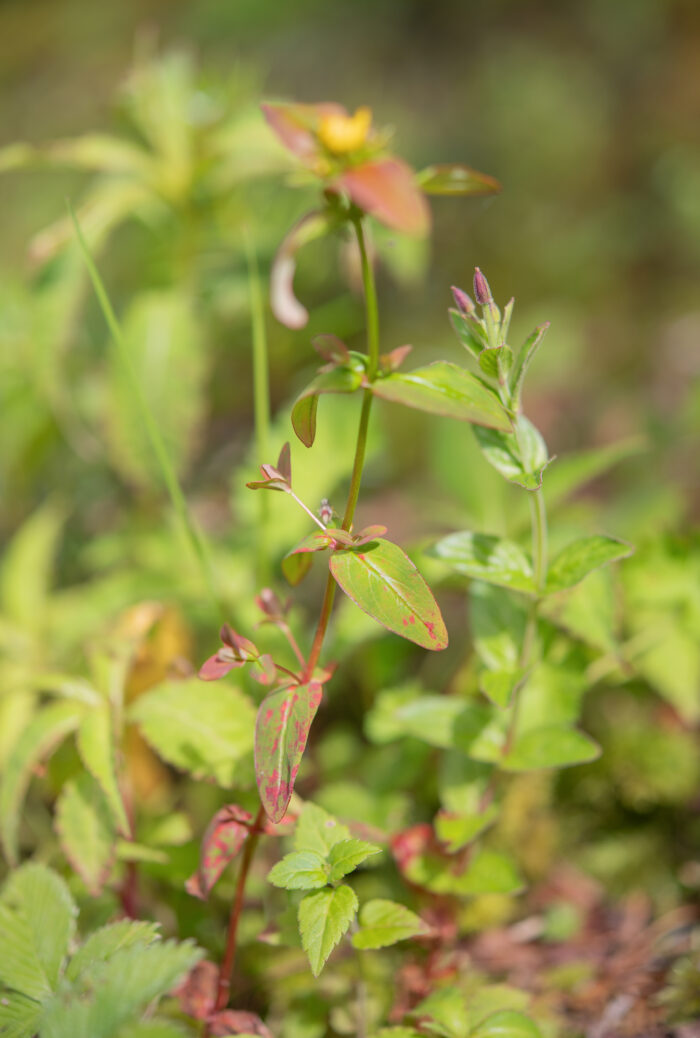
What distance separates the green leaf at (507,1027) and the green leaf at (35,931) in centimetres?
42

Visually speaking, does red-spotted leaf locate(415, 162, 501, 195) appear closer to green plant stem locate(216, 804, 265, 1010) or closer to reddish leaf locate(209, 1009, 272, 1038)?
green plant stem locate(216, 804, 265, 1010)

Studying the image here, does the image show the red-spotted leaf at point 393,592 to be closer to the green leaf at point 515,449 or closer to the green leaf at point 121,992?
the green leaf at point 515,449

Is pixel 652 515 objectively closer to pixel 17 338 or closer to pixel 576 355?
pixel 576 355

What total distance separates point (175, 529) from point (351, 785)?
1.84 feet

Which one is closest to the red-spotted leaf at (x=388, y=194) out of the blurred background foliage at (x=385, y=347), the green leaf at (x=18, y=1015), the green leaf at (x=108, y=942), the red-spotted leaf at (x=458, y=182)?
the red-spotted leaf at (x=458, y=182)

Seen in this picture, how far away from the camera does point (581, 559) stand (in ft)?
2.72

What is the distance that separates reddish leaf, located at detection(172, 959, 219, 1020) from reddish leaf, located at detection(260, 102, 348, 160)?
893mm

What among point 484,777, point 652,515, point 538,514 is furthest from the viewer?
point 652,515

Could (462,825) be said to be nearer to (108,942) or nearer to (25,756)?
(108,942)

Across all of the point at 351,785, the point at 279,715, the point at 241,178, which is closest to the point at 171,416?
the point at 241,178

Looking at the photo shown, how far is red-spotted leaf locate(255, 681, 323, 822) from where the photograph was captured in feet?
2.20

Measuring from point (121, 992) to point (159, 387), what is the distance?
3.31 feet

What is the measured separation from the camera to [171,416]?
1406mm

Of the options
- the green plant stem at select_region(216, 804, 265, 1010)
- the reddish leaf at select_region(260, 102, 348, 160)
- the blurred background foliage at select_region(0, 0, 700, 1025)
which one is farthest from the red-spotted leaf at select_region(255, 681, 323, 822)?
the reddish leaf at select_region(260, 102, 348, 160)
